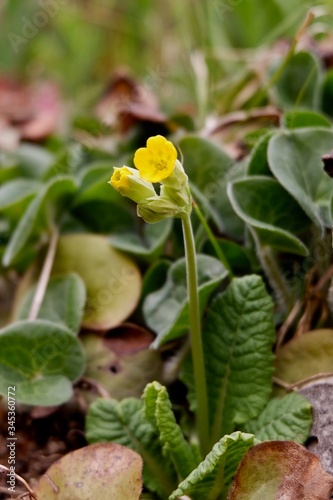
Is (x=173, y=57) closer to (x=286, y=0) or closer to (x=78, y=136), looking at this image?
(x=286, y=0)

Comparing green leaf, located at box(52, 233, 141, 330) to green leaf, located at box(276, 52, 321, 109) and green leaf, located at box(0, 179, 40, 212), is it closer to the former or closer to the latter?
green leaf, located at box(0, 179, 40, 212)

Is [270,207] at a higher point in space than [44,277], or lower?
higher

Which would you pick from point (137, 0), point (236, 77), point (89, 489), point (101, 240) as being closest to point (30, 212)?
point (101, 240)

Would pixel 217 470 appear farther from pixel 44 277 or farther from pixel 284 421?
pixel 44 277

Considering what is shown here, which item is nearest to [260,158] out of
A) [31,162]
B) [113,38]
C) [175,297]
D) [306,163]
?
[306,163]
